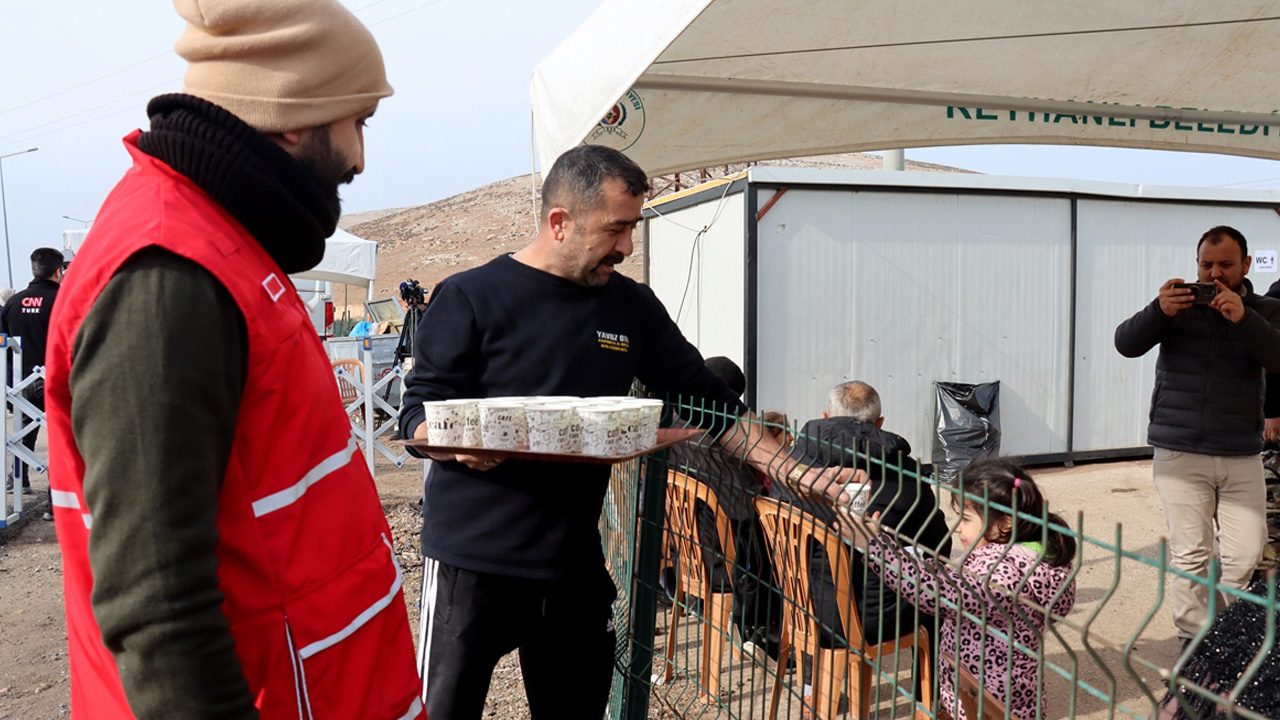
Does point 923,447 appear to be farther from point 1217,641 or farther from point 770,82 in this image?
point 1217,641

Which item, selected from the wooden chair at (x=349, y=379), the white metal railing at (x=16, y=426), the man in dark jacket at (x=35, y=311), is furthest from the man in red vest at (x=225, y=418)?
the man in dark jacket at (x=35, y=311)

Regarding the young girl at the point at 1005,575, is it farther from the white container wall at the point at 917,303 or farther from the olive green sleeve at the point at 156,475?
the white container wall at the point at 917,303

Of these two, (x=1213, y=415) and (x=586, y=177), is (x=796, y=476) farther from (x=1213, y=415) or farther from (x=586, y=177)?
(x=1213, y=415)

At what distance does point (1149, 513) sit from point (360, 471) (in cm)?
740

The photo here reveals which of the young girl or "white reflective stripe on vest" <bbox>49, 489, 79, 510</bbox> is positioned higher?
"white reflective stripe on vest" <bbox>49, 489, 79, 510</bbox>

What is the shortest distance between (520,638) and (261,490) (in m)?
1.30

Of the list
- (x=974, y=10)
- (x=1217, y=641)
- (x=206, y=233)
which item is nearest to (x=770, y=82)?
(x=974, y=10)

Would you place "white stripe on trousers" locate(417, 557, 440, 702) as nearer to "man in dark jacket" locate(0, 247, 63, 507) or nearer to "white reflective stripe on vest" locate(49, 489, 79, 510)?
"white reflective stripe on vest" locate(49, 489, 79, 510)

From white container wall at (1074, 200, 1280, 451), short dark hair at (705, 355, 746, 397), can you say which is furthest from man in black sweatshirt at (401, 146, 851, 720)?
white container wall at (1074, 200, 1280, 451)

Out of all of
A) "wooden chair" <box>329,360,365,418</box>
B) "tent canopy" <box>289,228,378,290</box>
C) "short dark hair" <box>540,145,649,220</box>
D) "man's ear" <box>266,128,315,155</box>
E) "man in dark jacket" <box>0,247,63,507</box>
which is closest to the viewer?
"man's ear" <box>266,128,315,155</box>

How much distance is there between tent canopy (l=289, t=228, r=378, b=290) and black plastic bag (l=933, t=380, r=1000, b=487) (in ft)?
31.6

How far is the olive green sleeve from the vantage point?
0.94 m

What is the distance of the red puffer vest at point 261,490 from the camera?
1.02m

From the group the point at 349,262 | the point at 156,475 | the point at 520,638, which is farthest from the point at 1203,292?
the point at 349,262
